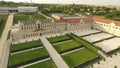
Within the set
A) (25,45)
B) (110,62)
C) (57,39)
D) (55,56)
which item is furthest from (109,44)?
(25,45)

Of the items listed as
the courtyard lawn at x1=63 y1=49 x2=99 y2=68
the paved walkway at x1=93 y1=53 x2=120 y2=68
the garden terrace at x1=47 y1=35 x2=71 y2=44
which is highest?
the garden terrace at x1=47 y1=35 x2=71 y2=44

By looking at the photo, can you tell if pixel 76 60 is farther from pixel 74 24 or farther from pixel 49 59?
pixel 74 24

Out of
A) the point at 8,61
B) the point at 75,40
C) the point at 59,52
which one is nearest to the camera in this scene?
the point at 8,61

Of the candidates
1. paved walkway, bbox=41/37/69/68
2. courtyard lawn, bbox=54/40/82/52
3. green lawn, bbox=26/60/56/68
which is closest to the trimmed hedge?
paved walkway, bbox=41/37/69/68

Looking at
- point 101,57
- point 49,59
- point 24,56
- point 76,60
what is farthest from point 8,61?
point 101,57

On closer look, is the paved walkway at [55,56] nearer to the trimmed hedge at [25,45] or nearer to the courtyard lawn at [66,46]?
the courtyard lawn at [66,46]

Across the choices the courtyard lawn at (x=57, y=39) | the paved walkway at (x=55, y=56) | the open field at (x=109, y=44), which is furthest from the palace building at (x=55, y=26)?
the paved walkway at (x=55, y=56)

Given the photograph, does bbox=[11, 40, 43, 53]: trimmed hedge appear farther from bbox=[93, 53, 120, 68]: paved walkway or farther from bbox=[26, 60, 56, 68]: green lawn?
bbox=[93, 53, 120, 68]: paved walkway

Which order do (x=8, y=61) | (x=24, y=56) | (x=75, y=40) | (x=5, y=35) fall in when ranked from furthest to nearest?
1. (x=5, y=35)
2. (x=75, y=40)
3. (x=24, y=56)
4. (x=8, y=61)
